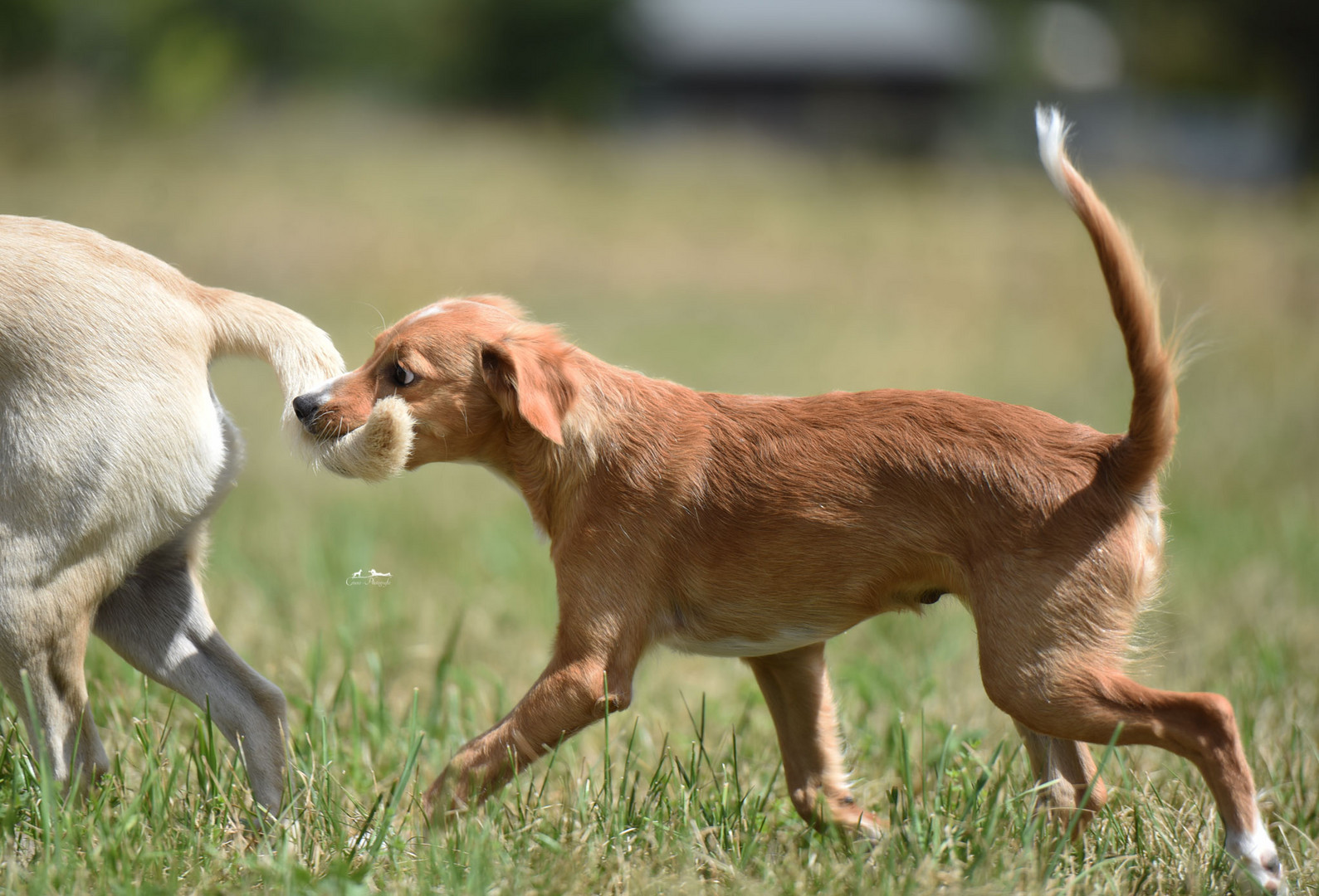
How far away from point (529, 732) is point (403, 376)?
89 cm

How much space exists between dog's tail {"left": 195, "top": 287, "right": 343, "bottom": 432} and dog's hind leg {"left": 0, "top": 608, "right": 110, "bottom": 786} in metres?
0.73

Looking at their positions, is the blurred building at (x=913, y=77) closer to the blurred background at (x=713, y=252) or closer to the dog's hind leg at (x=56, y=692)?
the blurred background at (x=713, y=252)

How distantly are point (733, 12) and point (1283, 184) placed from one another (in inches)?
943

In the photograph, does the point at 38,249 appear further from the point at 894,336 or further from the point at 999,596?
the point at 894,336

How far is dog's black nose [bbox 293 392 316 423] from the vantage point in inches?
109

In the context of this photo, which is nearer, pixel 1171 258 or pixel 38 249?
pixel 38 249

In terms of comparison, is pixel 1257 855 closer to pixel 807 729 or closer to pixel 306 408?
pixel 807 729

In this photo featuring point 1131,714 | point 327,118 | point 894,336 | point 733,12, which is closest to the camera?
point 1131,714

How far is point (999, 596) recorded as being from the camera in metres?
2.49

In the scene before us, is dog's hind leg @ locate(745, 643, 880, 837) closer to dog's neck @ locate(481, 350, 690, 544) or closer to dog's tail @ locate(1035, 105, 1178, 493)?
dog's neck @ locate(481, 350, 690, 544)

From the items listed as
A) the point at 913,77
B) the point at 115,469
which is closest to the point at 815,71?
the point at 913,77

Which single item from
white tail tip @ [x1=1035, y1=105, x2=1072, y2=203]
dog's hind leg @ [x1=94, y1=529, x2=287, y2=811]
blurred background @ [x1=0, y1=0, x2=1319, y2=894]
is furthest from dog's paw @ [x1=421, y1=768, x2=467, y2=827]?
white tail tip @ [x1=1035, y1=105, x2=1072, y2=203]

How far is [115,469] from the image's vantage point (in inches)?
104

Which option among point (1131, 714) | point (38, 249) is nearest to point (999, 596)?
point (1131, 714)
